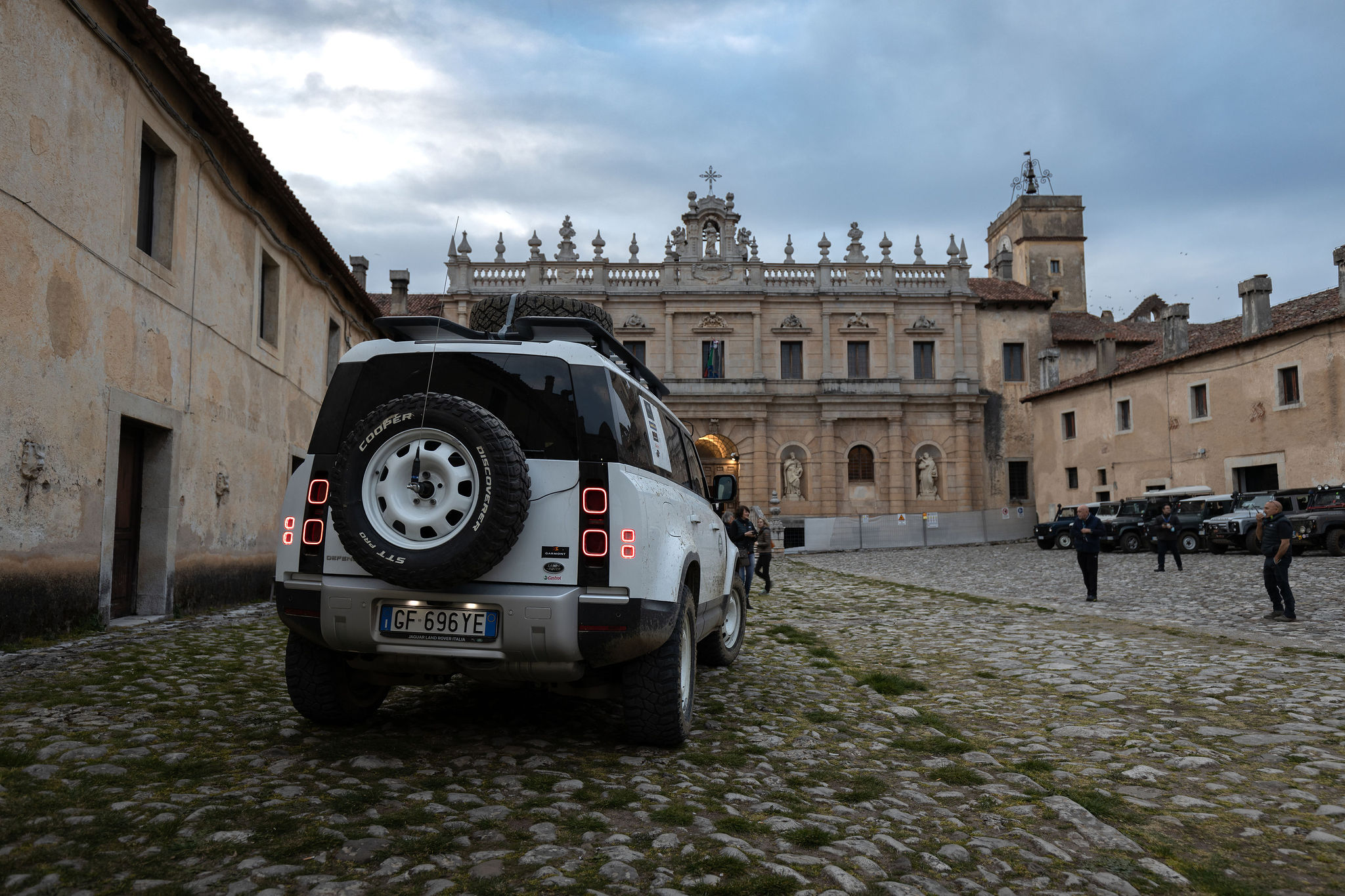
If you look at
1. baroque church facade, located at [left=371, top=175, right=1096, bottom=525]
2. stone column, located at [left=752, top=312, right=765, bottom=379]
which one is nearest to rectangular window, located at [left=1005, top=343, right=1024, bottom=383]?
baroque church facade, located at [left=371, top=175, right=1096, bottom=525]

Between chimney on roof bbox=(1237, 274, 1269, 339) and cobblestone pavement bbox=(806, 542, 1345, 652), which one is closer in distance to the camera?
cobblestone pavement bbox=(806, 542, 1345, 652)

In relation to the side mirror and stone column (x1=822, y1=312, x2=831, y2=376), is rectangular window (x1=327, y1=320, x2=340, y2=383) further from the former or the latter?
stone column (x1=822, y1=312, x2=831, y2=376)

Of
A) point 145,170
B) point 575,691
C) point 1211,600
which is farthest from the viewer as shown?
point 1211,600

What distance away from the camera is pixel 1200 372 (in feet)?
98.1

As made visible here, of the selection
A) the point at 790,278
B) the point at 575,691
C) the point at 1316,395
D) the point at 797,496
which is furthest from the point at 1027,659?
the point at 790,278

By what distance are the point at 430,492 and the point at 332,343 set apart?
15330 mm

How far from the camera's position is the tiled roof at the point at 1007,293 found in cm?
4119

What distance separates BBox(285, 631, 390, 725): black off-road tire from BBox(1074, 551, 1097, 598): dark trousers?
11828mm

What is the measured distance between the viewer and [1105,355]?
1427 inches

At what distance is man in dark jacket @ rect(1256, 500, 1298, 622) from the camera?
1042 centimetres

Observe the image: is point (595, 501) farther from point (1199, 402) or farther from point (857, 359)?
point (857, 359)

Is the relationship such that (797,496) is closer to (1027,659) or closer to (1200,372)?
(1200,372)

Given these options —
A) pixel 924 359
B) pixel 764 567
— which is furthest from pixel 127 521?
pixel 924 359

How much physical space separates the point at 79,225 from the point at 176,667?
14.2 feet
